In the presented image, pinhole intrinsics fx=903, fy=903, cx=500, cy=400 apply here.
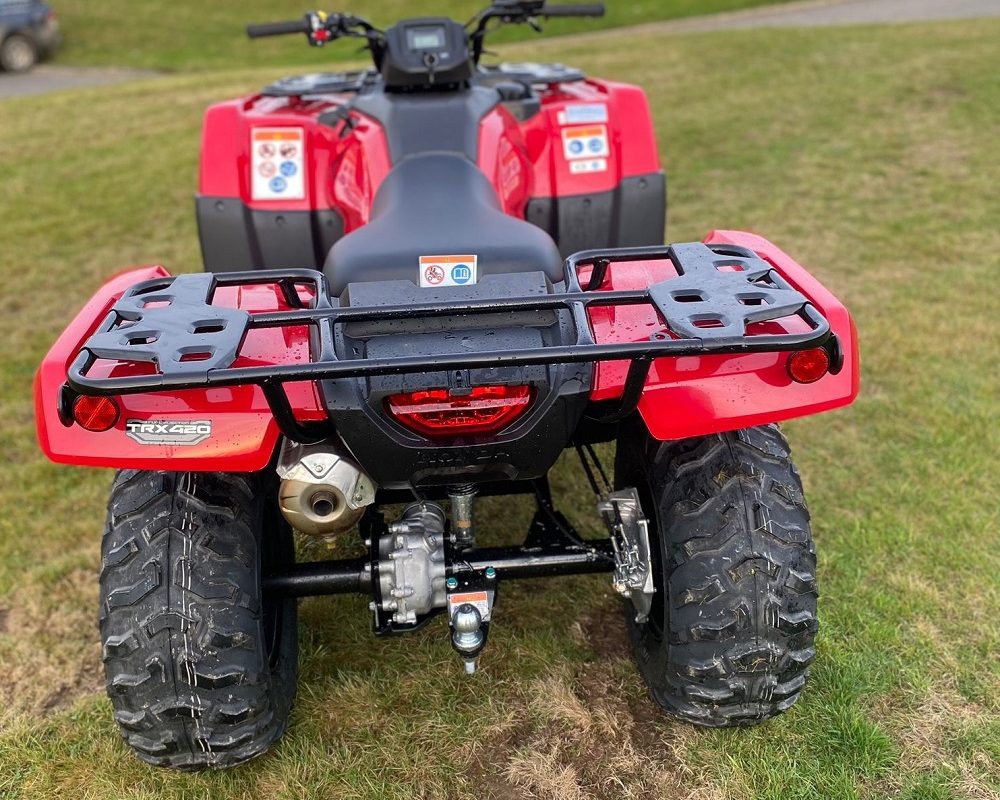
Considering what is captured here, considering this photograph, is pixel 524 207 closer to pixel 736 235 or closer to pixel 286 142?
pixel 286 142

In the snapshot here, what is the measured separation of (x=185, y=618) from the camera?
2035 millimetres

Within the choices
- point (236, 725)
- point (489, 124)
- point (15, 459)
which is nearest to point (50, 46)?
point (15, 459)

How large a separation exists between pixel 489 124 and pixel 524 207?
541 millimetres

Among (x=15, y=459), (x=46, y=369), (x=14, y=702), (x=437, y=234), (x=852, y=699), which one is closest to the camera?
(x=46, y=369)

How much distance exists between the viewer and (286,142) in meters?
3.67

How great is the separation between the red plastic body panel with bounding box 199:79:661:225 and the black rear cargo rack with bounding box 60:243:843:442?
1.34 meters

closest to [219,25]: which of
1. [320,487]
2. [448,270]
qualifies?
[448,270]

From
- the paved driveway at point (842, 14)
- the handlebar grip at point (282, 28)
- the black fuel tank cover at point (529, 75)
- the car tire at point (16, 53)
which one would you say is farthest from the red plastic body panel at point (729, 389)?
the car tire at point (16, 53)

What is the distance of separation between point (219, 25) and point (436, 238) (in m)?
22.4

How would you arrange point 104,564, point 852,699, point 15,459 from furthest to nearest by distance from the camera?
1. point 15,459
2. point 852,699
3. point 104,564

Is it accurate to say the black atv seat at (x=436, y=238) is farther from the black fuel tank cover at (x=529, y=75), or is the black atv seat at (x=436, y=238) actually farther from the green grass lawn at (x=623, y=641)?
the black fuel tank cover at (x=529, y=75)

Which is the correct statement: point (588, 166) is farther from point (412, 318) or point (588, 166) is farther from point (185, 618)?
point (185, 618)

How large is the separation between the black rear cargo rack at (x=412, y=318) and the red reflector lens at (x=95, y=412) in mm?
33

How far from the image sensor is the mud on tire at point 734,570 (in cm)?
209
